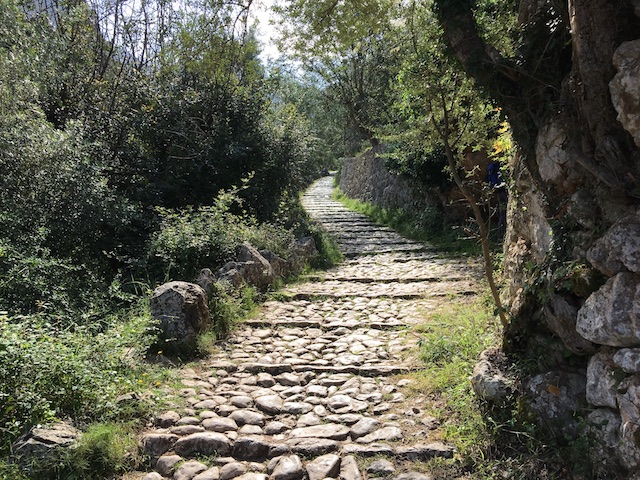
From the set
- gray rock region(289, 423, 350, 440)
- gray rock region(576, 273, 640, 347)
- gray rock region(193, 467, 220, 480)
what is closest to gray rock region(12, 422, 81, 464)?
gray rock region(193, 467, 220, 480)

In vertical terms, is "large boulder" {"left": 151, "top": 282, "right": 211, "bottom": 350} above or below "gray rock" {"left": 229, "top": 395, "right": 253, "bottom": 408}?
above

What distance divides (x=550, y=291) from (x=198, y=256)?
5783mm

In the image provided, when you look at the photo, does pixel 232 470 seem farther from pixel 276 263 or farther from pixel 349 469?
pixel 276 263

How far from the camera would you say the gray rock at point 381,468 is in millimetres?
3092

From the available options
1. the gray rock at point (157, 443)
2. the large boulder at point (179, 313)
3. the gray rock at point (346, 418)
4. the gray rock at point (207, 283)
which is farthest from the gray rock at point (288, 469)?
the gray rock at point (207, 283)

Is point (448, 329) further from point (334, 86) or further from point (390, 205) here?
point (334, 86)

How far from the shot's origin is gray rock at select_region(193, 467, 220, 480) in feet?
10.1

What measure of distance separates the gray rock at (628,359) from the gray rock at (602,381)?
0.09 metres

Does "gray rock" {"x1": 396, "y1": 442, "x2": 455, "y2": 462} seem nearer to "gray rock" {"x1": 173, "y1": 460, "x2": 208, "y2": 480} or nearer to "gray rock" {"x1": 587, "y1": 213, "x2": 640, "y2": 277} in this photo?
"gray rock" {"x1": 173, "y1": 460, "x2": 208, "y2": 480}

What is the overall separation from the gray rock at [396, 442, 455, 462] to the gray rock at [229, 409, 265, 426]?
1.26m

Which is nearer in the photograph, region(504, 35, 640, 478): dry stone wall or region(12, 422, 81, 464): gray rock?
region(504, 35, 640, 478): dry stone wall

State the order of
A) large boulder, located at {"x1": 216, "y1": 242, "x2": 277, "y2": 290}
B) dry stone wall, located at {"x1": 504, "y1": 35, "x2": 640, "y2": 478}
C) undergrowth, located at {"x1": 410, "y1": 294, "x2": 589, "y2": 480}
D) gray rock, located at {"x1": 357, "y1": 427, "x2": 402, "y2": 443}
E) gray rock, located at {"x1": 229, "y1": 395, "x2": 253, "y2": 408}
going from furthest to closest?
large boulder, located at {"x1": 216, "y1": 242, "x2": 277, "y2": 290}
gray rock, located at {"x1": 229, "y1": 395, "x2": 253, "y2": 408}
gray rock, located at {"x1": 357, "y1": 427, "x2": 402, "y2": 443}
undergrowth, located at {"x1": 410, "y1": 294, "x2": 589, "y2": 480}
dry stone wall, located at {"x1": 504, "y1": 35, "x2": 640, "y2": 478}

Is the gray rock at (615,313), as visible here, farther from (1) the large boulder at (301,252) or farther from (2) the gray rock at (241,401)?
(1) the large boulder at (301,252)

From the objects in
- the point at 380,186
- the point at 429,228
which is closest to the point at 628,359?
the point at 429,228
